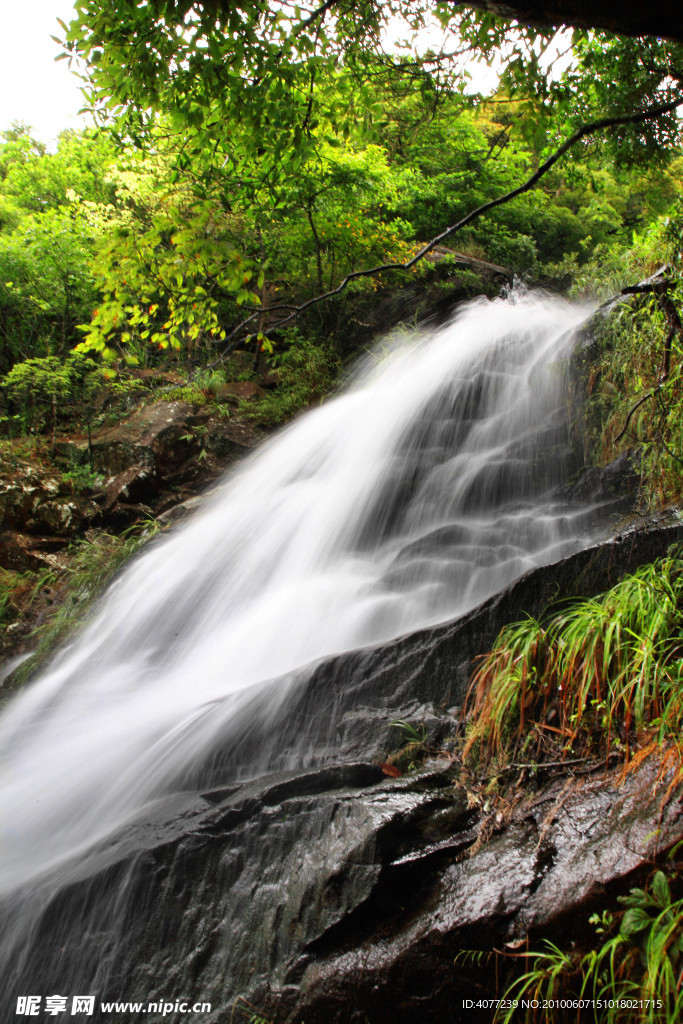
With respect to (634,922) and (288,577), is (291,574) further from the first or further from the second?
(634,922)

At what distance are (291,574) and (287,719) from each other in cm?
216

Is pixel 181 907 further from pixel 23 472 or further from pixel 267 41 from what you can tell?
pixel 23 472

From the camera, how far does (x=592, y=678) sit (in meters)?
2.76

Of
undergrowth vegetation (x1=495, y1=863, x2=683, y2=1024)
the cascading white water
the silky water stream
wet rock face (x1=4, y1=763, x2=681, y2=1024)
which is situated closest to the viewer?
undergrowth vegetation (x1=495, y1=863, x2=683, y2=1024)

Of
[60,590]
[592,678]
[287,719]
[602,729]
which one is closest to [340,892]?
[287,719]

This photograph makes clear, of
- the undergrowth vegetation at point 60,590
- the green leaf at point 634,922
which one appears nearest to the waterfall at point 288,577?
the undergrowth vegetation at point 60,590

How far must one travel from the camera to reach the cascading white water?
3.73 meters

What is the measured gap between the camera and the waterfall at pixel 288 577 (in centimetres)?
368

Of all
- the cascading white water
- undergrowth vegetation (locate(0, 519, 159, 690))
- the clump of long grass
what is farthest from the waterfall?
the clump of long grass

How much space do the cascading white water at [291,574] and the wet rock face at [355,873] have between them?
1.46 feet

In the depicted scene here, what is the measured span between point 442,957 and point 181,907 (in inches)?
50.5

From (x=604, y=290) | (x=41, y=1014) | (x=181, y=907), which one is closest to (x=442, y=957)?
(x=181, y=907)

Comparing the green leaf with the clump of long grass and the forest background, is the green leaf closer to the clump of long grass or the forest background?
the forest background

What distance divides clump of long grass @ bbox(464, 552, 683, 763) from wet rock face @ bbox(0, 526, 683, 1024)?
0.20 metres
